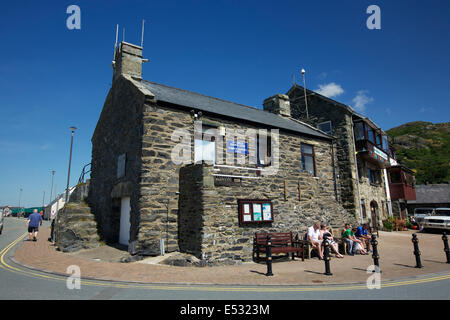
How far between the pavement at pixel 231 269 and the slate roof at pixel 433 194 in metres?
24.9

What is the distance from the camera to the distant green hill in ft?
188

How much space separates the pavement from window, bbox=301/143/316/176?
223 inches

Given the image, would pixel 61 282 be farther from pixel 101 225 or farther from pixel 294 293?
pixel 101 225

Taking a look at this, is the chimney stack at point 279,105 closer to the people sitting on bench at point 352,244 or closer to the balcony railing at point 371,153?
the balcony railing at point 371,153

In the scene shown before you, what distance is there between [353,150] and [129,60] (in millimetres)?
15558

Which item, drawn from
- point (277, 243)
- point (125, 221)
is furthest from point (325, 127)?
point (125, 221)

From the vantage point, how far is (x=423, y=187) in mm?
33125

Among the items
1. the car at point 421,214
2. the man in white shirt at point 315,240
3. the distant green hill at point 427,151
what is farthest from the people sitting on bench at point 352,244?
the distant green hill at point 427,151

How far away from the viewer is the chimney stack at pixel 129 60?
13.8m

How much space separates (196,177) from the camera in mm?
9750

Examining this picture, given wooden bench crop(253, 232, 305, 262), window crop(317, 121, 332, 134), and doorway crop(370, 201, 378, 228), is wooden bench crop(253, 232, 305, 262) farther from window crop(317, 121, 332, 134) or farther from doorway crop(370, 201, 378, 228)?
doorway crop(370, 201, 378, 228)

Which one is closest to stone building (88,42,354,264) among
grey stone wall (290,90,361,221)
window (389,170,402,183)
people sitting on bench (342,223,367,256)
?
people sitting on bench (342,223,367,256)
